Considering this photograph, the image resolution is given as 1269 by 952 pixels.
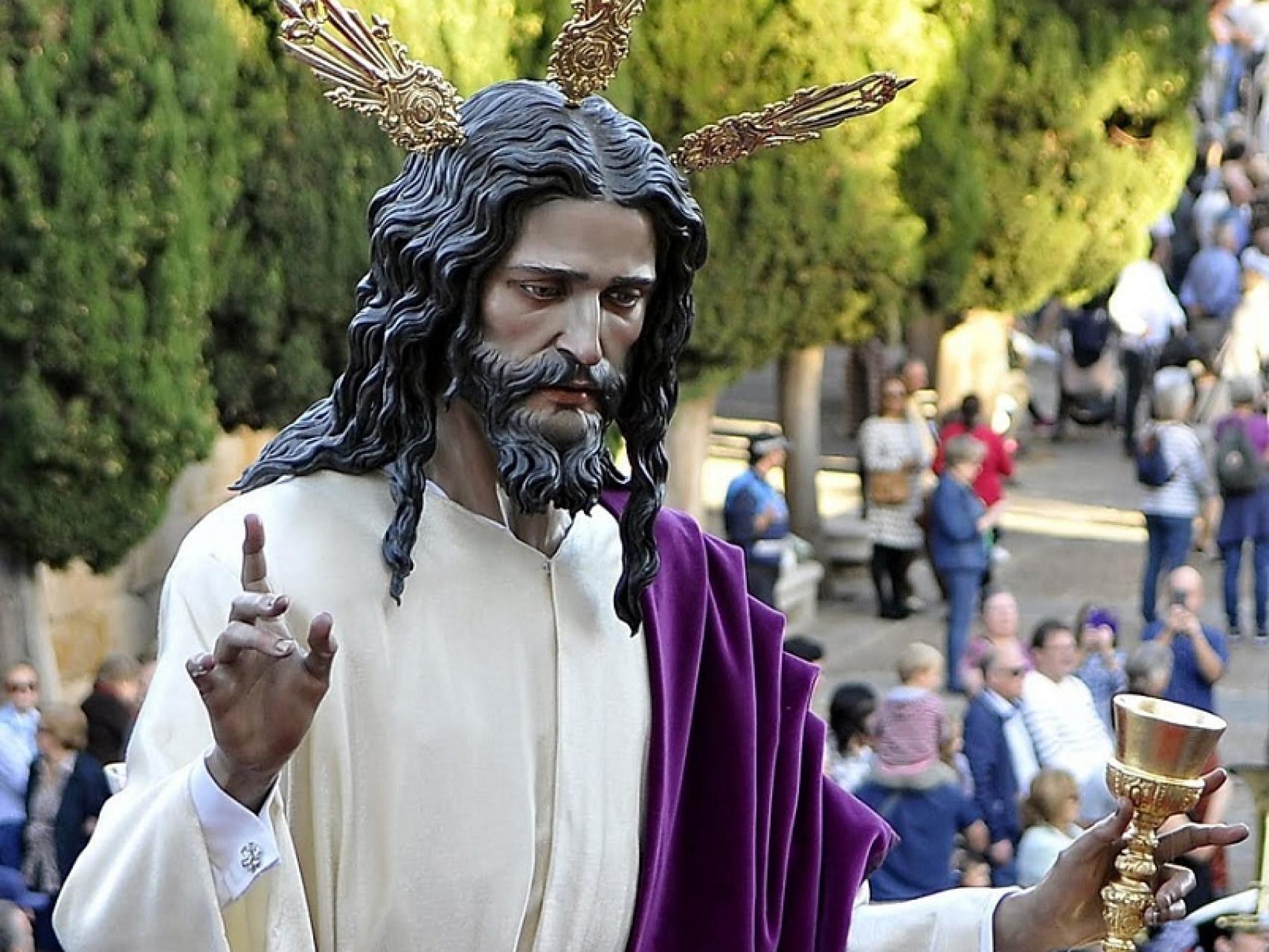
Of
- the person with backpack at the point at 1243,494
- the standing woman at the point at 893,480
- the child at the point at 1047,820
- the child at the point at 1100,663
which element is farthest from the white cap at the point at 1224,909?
the standing woman at the point at 893,480

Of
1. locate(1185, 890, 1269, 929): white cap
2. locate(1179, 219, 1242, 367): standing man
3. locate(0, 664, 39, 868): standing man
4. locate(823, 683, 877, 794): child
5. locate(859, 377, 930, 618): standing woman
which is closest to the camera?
locate(1185, 890, 1269, 929): white cap

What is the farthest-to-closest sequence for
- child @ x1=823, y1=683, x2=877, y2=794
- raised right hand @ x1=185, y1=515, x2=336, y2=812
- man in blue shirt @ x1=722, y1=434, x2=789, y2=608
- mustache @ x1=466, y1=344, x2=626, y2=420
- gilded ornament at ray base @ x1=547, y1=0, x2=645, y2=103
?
man in blue shirt @ x1=722, y1=434, x2=789, y2=608, child @ x1=823, y1=683, x2=877, y2=794, gilded ornament at ray base @ x1=547, y1=0, x2=645, y2=103, mustache @ x1=466, y1=344, x2=626, y2=420, raised right hand @ x1=185, y1=515, x2=336, y2=812

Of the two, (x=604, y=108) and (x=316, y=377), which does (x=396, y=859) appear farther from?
(x=316, y=377)

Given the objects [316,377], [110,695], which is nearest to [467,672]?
[110,695]

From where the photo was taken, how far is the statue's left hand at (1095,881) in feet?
10.7

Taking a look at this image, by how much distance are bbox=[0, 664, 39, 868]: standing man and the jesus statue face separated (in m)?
5.02

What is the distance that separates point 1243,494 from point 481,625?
37.7 feet

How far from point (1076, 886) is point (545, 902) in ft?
2.20

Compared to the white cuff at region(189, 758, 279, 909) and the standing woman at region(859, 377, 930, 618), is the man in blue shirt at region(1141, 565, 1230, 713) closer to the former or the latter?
the standing woman at region(859, 377, 930, 618)

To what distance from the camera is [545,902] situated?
3076mm

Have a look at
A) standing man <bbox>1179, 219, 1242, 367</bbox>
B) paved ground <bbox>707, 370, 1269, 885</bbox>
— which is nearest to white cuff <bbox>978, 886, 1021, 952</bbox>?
paved ground <bbox>707, 370, 1269, 885</bbox>

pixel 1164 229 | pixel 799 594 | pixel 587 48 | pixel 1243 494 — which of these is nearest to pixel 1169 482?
pixel 1243 494

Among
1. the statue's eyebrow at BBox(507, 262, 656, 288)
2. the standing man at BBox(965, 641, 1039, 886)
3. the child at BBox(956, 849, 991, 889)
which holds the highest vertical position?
the statue's eyebrow at BBox(507, 262, 656, 288)

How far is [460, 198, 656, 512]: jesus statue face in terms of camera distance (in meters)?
2.98
